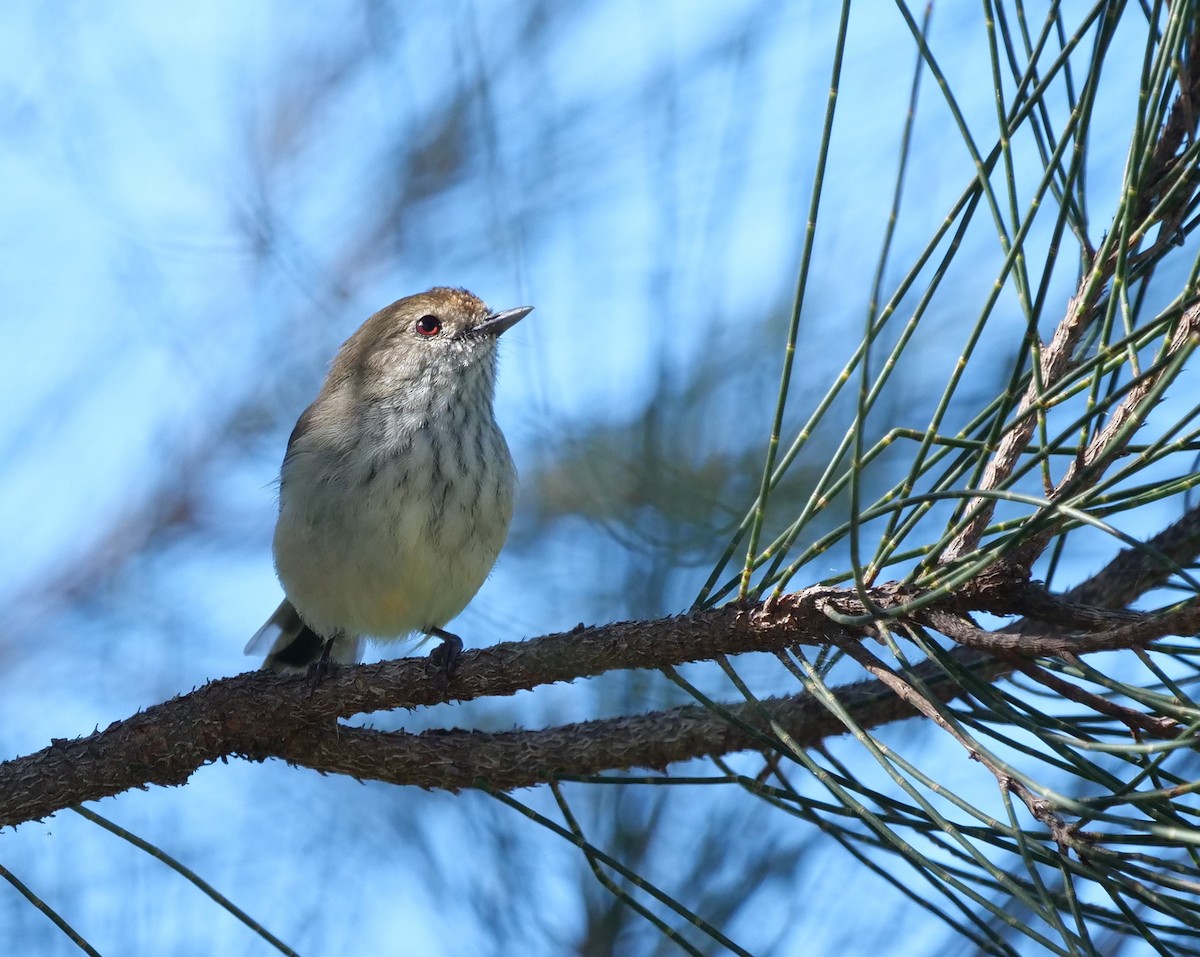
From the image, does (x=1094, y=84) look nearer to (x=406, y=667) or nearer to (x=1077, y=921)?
(x=1077, y=921)

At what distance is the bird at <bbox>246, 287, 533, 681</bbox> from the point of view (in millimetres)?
3830

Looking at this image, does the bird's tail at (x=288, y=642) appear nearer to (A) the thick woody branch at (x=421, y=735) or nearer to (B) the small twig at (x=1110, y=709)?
(A) the thick woody branch at (x=421, y=735)

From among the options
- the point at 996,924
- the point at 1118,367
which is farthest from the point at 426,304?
the point at 1118,367

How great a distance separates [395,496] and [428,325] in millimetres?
1048

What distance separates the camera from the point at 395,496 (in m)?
3.81

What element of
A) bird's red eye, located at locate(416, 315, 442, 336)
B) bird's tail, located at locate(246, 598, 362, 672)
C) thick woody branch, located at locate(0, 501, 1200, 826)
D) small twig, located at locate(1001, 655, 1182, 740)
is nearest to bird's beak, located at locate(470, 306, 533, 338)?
bird's red eye, located at locate(416, 315, 442, 336)

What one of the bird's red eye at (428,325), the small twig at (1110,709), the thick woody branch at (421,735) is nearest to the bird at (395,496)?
the bird's red eye at (428,325)

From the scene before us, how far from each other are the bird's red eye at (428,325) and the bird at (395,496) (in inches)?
4.5

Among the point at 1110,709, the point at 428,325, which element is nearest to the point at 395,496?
the point at 428,325

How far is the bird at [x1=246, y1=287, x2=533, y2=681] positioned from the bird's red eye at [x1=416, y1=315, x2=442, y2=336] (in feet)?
0.38

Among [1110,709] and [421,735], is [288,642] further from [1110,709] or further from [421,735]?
[1110,709]

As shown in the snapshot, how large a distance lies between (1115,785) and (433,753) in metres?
1.41

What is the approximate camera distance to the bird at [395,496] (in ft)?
12.6

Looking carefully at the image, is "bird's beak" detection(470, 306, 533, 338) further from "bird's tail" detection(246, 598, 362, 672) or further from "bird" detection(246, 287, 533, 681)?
"bird's tail" detection(246, 598, 362, 672)
